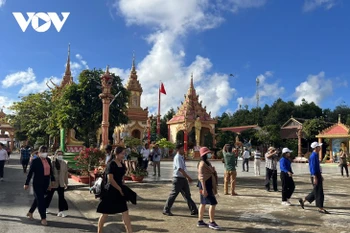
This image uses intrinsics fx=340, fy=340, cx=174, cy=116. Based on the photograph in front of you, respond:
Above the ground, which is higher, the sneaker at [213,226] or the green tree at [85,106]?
the green tree at [85,106]

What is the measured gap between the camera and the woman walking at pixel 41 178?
638 cm

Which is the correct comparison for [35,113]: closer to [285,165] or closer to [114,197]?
[285,165]

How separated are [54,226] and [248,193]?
6209mm

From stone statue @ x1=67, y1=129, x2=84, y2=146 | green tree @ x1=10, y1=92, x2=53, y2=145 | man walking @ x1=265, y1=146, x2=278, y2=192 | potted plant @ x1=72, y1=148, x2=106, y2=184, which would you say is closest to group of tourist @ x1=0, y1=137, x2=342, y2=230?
man walking @ x1=265, y1=146, x2=278, y2=192

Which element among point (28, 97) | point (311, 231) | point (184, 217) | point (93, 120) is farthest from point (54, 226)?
point (28, 97)

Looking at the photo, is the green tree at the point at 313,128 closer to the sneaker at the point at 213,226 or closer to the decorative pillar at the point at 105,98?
the decorative pillar at the point at 105,98

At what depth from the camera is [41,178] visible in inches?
257

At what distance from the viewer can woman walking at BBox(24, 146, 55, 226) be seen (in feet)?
20.9

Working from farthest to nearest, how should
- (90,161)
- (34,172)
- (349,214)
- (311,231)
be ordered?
(90,161) → (349,214) → (34,172) → (311,231)

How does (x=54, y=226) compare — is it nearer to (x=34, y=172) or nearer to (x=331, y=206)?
(x=34, y=172)

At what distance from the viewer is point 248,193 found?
10.5 m

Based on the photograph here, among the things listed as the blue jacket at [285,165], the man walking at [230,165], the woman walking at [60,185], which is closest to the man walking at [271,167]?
the man walking at [230,165]

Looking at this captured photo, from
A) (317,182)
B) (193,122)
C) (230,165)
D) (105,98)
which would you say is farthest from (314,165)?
(193,122)

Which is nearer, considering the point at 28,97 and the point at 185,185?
the point at 185,185
